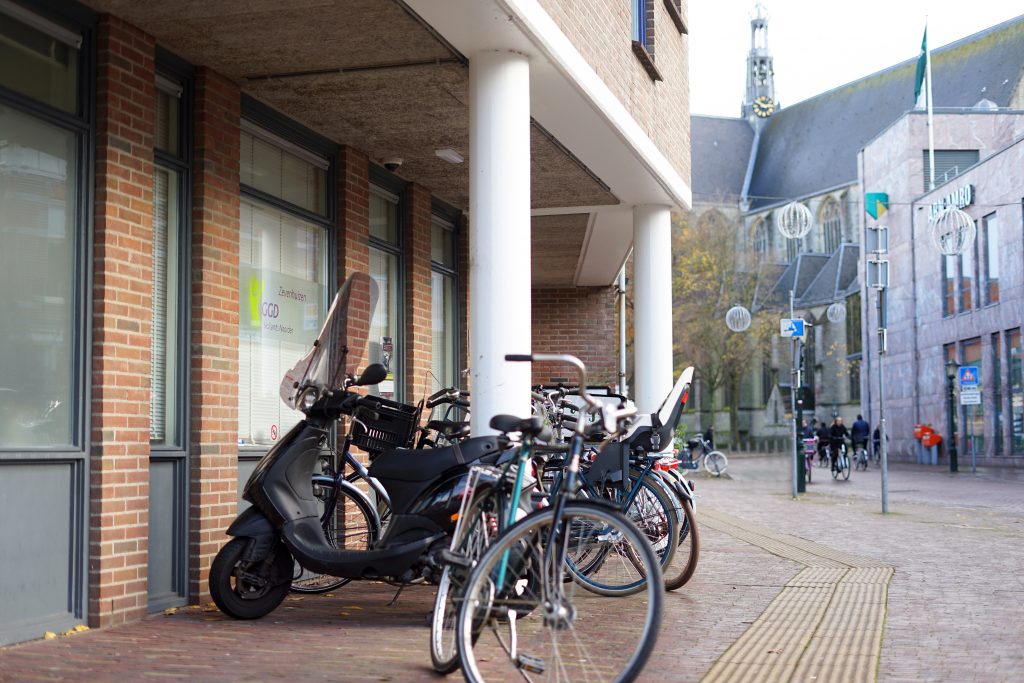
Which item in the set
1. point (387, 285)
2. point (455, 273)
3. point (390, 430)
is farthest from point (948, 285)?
point (390, 430)

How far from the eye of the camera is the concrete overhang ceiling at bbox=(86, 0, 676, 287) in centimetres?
668

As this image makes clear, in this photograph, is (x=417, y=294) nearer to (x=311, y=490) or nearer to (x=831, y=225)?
(x=311, y=490)

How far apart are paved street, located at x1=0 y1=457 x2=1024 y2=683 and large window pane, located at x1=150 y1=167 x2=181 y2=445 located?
1131 millimetres

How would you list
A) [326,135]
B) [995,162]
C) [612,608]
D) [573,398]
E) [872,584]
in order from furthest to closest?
[995,162] < [573,398] < [326,135] < [872,584] < [612,608]

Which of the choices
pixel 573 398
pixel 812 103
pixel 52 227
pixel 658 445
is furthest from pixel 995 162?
pixel 812 103

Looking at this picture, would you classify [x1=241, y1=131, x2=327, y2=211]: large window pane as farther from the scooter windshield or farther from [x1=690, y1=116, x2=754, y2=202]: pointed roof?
[x1=690, y1=116, x2=754, y2=202]: pointed roof

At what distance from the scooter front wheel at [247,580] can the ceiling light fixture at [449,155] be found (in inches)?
175

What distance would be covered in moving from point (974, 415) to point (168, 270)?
33026 mm

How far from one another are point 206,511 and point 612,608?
3.79 metres

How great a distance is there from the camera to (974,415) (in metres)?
36.1

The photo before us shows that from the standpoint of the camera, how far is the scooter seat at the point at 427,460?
20.6 ft

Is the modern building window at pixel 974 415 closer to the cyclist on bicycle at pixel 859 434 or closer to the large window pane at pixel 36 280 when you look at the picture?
the cyclist on bicycle at pixel 859 434

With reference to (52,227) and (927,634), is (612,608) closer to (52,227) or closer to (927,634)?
(927,634)

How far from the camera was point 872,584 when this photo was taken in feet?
27.9
